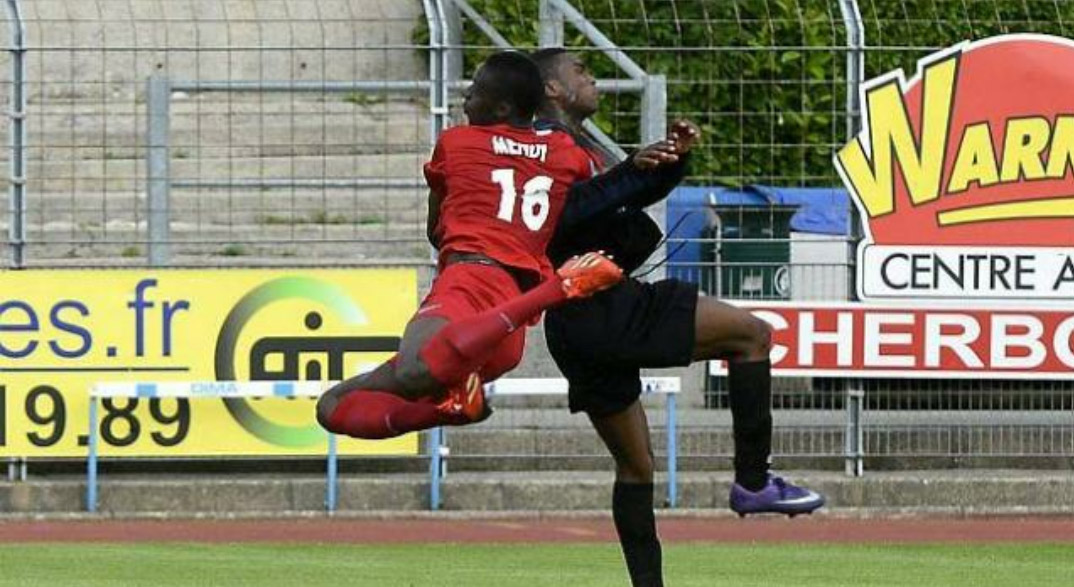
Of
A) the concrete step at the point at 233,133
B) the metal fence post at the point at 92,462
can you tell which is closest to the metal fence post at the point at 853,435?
the concrete step at the point at 233,133

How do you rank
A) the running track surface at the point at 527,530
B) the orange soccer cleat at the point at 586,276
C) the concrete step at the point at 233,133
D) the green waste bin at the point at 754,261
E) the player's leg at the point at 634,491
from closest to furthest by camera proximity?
1. the orange soccer cleat at the point at 586,276
2. the player's leg at the point at 634,491
3. the running track surface at the point at 527,530
4. the green waste bin at the point at 754,261
5. the concrete step at the point at 233,133

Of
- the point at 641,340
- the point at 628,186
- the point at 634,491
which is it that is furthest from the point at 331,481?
the point at 628,186

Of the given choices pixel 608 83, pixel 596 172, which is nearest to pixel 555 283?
pixel 596 172

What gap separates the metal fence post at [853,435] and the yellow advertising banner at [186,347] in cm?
292

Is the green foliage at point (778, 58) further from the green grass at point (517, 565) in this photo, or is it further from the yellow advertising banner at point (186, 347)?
the green grass at point (517, 565)

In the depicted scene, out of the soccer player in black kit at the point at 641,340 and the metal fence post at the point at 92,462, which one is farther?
the metal fence post at the point at 92,462

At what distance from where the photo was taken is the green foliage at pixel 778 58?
17641 mm

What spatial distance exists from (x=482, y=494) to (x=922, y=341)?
319 centimetres

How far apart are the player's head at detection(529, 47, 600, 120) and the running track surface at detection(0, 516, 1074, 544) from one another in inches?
220

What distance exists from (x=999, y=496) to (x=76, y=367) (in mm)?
6162

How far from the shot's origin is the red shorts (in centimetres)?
977

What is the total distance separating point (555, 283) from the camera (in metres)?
9.41

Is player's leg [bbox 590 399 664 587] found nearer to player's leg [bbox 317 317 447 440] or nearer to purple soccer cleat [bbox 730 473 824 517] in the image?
purple soccer cleat [bbox 730 473 824 517]

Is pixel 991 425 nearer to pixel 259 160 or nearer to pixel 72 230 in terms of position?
pixel 259 160
